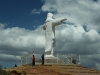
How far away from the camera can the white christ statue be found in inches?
1364

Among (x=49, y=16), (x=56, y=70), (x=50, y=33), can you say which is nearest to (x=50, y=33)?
(x=50, y=33)

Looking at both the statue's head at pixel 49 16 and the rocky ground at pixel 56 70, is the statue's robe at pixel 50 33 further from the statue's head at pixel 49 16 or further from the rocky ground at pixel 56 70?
the rocky ground at pixel 56 70

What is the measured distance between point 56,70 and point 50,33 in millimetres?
8768

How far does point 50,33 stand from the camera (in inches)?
1379

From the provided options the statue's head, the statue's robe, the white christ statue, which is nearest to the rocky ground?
the white christ statue

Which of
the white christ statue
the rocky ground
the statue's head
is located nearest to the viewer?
the rocky ground

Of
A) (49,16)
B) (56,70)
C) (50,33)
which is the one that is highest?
(49,16)

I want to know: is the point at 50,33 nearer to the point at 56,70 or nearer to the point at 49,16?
the point at 49,16

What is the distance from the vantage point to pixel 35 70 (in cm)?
2714

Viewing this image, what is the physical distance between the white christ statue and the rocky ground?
16.1 feet

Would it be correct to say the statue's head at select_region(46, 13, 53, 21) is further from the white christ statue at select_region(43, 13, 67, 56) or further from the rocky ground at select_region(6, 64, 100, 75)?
the rocky ground at select_region(6, 64, 100, 75)

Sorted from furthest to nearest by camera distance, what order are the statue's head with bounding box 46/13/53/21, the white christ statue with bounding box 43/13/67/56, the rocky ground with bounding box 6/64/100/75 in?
1. the statue's head with bounding box 46/13/53/21
2. the white christ statue with bounding box 43/13/67/56
3. the rocky ground with bounding box 6/64/100/75

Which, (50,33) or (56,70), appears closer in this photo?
(56,70)

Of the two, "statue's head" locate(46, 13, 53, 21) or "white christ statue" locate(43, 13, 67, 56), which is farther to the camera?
"statue's head" locate(46, 13, 53, 21)
